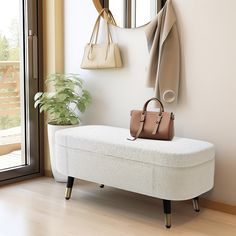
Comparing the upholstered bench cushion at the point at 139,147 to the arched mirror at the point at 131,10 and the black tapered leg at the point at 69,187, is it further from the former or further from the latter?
the arched mirror at the point at 131,10

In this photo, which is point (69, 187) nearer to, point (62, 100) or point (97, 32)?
point (62, 100)

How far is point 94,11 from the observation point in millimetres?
3166

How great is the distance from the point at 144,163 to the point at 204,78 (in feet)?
2.35

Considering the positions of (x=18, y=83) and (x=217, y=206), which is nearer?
(x=217, y=206)

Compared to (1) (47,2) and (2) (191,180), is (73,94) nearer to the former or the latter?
(1) (47,2)

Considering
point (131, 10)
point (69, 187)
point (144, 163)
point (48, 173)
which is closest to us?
point (144, 163)

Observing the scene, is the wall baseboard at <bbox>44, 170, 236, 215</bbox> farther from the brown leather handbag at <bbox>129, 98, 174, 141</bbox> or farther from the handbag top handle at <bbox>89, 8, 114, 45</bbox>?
the handbag top handle at <bbox>89, 8, 114, 45</bbox>

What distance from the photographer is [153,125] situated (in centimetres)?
254

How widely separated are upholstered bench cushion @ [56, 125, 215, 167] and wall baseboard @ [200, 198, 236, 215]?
0.39 metres

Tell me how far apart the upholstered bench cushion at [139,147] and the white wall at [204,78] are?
189mm

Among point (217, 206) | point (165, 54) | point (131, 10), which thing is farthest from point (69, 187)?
point (131, 10)

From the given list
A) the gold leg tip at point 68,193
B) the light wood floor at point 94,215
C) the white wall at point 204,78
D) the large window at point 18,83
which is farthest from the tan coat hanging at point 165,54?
the large window at point 18,83

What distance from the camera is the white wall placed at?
255cm

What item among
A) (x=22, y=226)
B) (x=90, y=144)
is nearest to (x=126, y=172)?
(x=90, y=144)
